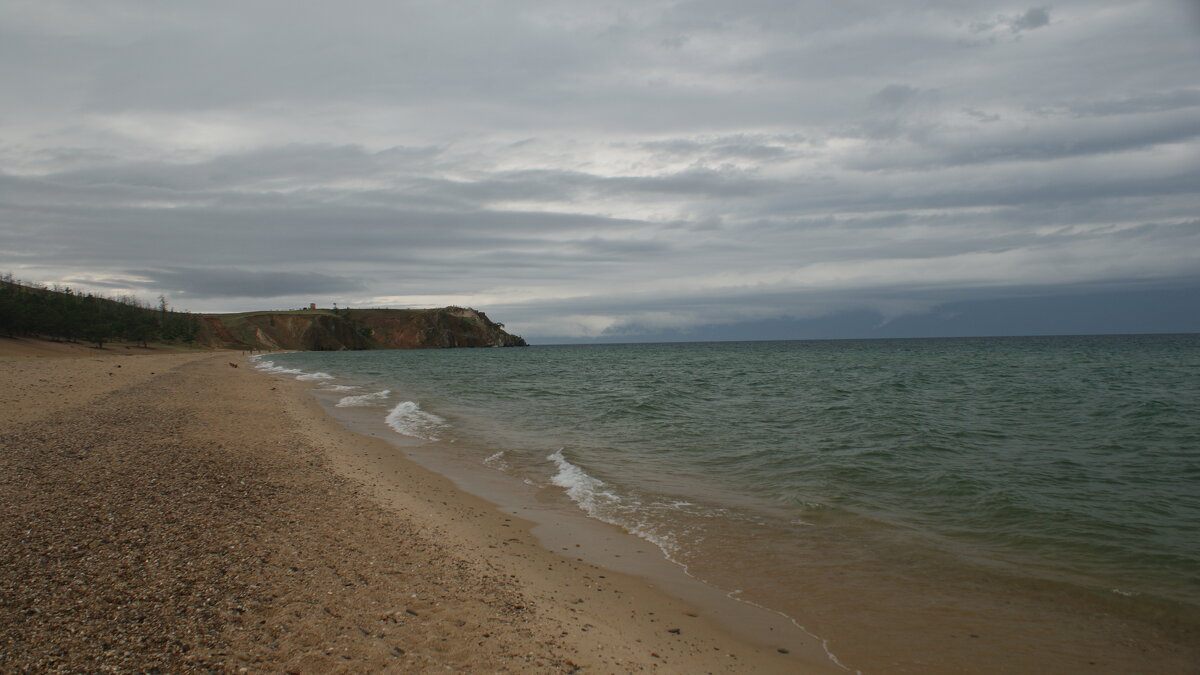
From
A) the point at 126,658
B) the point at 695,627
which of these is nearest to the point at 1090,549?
the point at 695,627

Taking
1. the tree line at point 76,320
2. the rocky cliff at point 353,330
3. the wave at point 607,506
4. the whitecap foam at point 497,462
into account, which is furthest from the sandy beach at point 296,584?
the rocky cliff at point 353,330

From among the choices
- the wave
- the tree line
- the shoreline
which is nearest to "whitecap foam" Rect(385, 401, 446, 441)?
the shoreline

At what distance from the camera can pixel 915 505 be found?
10930 millimetres

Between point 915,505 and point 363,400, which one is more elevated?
point 915,505

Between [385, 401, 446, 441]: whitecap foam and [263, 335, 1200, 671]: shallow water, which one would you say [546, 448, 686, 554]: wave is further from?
[385, 401, 446, 441]: whitecap foam

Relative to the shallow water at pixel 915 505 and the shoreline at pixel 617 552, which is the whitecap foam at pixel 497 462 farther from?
the shoreline at pixel 617 552

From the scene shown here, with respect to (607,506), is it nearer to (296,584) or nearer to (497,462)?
(497,462)

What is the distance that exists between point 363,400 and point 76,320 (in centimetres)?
6913

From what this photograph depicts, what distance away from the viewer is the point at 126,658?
175 inches

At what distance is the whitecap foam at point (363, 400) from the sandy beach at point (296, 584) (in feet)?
52.2

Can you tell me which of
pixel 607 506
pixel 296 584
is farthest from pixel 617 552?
pixel 296 584

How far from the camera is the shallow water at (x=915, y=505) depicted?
21.3 feet

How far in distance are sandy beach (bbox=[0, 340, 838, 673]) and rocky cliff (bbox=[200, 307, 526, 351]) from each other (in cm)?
14174

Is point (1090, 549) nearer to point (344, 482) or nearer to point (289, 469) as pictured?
point (344, 482)
